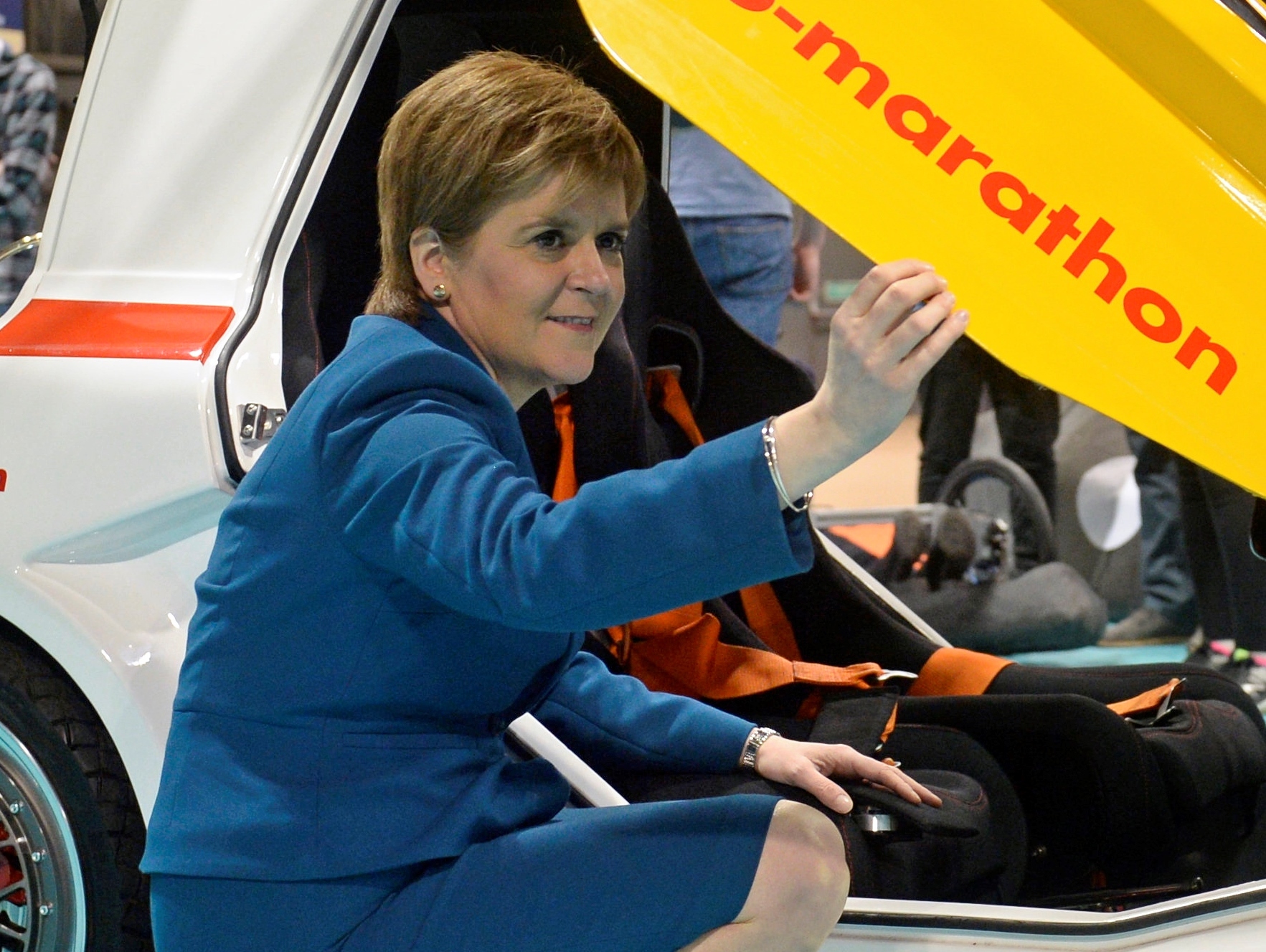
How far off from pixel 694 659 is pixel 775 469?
981 mm

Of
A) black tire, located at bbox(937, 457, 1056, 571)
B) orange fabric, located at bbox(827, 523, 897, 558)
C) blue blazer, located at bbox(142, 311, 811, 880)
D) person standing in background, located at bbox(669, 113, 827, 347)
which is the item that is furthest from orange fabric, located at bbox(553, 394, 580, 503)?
black tire, located at bbox(937, 457, 1056, 571)

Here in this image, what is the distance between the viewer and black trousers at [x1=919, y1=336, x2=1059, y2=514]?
5.06 metres

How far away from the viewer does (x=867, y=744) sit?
1.83m

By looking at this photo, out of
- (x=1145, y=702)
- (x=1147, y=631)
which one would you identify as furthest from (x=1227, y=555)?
(x=1145, y=702)

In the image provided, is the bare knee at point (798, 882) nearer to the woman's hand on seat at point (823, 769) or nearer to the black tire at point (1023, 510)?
the woman's hand on seat at point (823, 769)

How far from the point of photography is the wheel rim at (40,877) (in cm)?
175

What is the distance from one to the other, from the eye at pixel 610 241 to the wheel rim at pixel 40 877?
92cm

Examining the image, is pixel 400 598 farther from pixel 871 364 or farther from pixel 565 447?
pixel 565 447

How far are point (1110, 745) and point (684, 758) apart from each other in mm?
584

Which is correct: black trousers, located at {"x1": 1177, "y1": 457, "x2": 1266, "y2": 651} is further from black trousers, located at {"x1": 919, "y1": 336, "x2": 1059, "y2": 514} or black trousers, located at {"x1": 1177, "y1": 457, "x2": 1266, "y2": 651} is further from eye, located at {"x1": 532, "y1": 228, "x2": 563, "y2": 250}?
eye, located at {"x1": 532, "y1": 228, "x2": 563, "y2": 250}

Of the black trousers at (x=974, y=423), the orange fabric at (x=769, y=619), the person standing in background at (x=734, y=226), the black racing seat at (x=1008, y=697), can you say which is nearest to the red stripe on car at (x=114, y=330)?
the black racing seat at (x=1008, y=697)

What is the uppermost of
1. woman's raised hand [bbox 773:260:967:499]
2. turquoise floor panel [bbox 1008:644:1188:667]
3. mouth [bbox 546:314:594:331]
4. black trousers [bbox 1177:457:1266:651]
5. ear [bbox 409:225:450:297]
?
woman's raised hand [bbox 773:260:967:499]

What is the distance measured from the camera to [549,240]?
1.38 m

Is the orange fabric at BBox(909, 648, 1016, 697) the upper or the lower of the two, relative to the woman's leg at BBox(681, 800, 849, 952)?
lower
